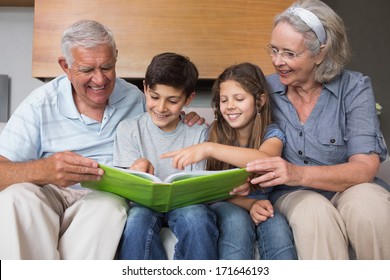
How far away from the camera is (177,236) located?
1.36m

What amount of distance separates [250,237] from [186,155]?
Answer: 0.30 meters

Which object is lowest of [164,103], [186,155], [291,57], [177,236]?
[177,236]

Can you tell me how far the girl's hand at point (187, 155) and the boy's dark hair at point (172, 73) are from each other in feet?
0.92

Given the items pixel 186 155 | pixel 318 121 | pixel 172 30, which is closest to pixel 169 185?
pixel 186 155

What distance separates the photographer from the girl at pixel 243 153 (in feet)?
4.46

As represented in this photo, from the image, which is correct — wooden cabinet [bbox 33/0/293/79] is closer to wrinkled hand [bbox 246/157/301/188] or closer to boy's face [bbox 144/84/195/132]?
boy's face [bbox 144/84/195/132]

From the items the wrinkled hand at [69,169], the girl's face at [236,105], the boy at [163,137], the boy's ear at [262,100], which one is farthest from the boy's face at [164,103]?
the wrinkled hand at [69,169]

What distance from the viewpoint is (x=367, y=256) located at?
51.4 inches

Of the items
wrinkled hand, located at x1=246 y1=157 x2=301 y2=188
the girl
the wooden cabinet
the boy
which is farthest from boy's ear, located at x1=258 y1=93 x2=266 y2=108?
the wooden cabinet

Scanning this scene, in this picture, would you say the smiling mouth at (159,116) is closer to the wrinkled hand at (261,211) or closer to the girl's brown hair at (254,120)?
the girl's brown hair at (254,120)

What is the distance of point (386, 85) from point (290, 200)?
175cm

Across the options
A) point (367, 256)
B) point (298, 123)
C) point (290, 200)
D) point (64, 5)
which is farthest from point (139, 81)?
point (367, 256)

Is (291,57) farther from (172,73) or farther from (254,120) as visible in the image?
(172,73)

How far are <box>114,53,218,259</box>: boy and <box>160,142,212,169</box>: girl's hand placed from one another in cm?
12
